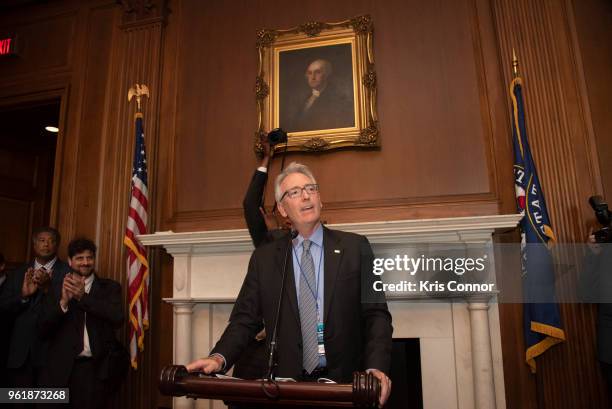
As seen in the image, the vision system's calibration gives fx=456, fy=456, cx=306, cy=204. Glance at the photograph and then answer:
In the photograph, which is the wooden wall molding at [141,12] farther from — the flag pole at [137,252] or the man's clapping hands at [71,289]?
the man's clapping hands at [71,289]

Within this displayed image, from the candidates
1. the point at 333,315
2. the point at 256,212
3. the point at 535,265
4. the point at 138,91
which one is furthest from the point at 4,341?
the point at 535,265

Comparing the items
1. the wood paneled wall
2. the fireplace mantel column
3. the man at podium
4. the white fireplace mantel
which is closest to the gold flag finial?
the wood paneled wall

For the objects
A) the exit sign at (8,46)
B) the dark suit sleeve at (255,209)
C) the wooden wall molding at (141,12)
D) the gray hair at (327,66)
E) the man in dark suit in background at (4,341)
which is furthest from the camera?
the exit sign at (8,46)

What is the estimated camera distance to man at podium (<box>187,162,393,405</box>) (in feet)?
5.51

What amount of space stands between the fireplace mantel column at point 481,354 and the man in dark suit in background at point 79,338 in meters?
2.37

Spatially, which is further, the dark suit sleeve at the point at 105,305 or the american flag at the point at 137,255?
the american flag at the point at 137,255

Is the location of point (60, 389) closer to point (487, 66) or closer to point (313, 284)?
point (313, 284)

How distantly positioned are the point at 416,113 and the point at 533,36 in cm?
104

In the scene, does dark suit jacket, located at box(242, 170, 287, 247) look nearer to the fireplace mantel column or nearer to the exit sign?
the fireplace mantel column

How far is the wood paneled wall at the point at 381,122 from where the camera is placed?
10.5 feet

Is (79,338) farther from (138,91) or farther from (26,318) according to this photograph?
(138,91)

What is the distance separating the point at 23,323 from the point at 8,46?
2916 mm

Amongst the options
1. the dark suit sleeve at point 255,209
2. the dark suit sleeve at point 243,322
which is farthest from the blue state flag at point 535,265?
the dark suit sleeve at point 243,322

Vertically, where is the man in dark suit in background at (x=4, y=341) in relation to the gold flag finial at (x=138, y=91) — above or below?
below
